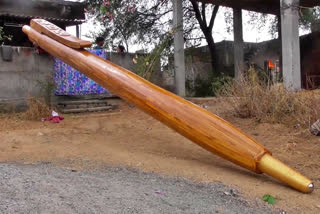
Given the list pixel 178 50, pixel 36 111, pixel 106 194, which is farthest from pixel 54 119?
pixel 178 50

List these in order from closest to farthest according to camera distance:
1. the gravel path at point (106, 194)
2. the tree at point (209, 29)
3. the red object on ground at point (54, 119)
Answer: the gravel path at point (106, 194) → the red object on ground at point (54, 119) → the tree at point (209, 29)

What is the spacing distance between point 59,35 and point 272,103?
10.3ft

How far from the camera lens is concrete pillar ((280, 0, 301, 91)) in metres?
6.95

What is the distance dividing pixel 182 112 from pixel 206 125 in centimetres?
29

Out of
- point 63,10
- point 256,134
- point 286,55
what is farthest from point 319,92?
point 63,10

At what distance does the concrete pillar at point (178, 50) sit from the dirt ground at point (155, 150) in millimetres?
2876

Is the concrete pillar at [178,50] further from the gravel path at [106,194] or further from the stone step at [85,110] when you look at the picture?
the gravel path at [106,194]

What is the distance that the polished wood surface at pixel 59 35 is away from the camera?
15.2 feet

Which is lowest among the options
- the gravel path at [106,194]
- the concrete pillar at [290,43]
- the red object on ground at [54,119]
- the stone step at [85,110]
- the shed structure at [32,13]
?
the gravel path at [106,194]

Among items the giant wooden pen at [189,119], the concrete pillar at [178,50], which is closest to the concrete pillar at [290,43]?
the concrete pillar at [178,50]

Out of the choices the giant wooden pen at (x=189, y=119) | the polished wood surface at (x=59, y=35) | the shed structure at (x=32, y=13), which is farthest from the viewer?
the shed structure at (x=32, y=13)

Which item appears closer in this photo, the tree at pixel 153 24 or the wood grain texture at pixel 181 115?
the wood grain texture at pixel 181 115

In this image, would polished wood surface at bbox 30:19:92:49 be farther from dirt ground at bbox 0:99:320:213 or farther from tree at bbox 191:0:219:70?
tree at bbox 191:0:219:70

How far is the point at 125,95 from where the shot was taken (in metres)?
3.92
